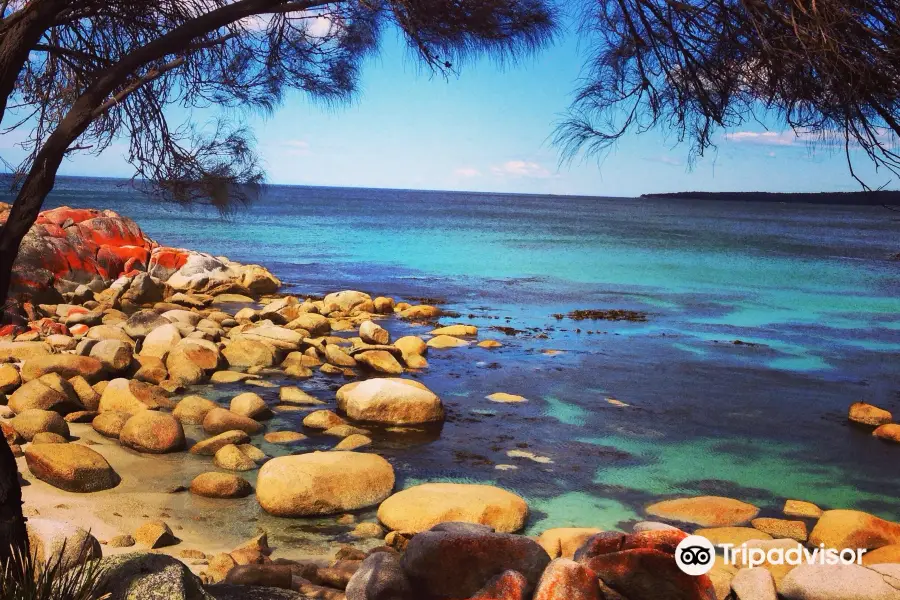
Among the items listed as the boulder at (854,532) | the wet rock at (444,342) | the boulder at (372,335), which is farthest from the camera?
the wet rock at (444,342)

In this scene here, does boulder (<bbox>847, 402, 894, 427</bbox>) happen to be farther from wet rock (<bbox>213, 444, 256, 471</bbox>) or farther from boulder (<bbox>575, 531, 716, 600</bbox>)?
wet rock (<bbox>213, 444, 256, 471</bbox>)

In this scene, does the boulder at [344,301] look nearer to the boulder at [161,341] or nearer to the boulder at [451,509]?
the boulder at [161,341]

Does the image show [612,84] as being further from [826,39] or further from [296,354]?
[296,354]

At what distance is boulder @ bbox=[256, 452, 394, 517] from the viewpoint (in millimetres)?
6238

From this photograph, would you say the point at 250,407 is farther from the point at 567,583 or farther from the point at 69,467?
the point at 567,583

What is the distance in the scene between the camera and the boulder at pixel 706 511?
6.62 meters

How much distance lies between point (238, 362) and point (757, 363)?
8.54m

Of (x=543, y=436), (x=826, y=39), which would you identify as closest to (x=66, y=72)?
(x=826, y=39)

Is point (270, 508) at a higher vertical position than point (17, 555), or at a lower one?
lower

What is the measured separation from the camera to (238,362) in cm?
1103

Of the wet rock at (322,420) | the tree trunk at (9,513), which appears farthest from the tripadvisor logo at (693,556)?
the wet rock at (322,420)

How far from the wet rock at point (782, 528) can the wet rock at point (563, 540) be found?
1611 millimetres

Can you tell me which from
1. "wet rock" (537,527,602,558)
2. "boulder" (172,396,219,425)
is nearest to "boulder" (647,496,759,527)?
"wet rock" (537,527,602,558)

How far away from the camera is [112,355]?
9.62 m
